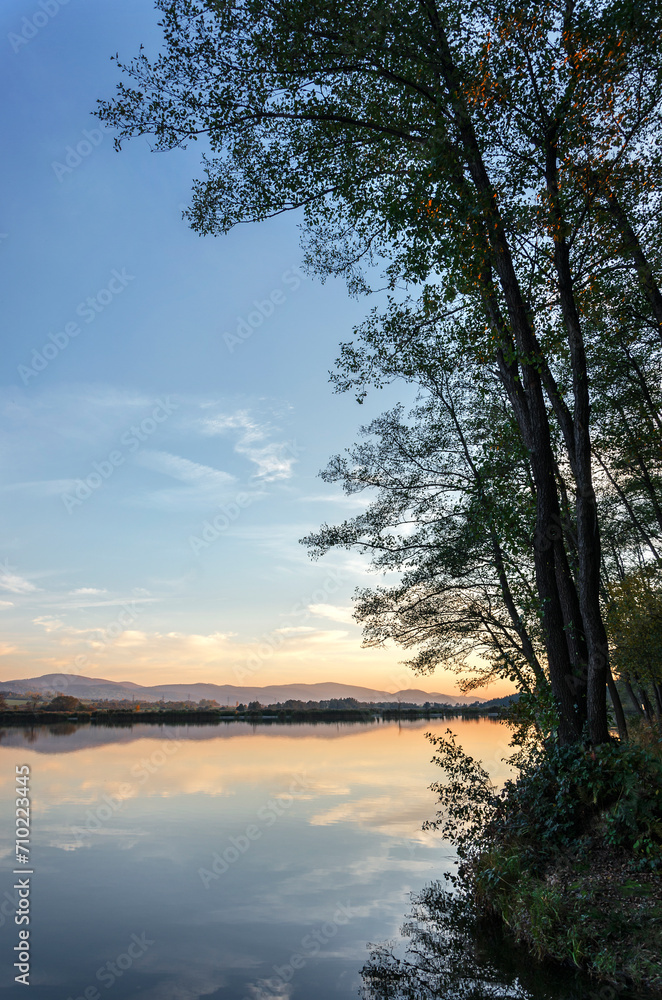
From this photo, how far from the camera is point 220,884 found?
10992mm

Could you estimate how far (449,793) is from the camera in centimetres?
1096

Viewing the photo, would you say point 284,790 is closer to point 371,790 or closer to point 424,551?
point 371,790

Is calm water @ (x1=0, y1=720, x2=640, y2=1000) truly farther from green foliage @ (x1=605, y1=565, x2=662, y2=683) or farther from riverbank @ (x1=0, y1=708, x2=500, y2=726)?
riverbank @ (x1=0, y1=708, x2=500, y2=726)

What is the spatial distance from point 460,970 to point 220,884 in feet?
17.8

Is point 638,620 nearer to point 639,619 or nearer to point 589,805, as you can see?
Result: point 639,619

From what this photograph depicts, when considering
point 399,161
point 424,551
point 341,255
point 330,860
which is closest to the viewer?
point 399,161

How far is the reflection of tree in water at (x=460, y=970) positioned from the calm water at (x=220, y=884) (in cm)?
5

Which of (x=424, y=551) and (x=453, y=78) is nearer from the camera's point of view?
(x=453, y=78)

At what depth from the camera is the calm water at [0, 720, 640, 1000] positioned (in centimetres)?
717

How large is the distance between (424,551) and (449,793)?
5.59m

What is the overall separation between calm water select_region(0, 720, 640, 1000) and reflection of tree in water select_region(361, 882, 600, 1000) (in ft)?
0.16

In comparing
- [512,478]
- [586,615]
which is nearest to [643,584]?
[512,478]

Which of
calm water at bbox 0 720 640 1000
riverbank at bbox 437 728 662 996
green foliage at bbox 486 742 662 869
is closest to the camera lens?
riverbank at bbox 437 728 662 996

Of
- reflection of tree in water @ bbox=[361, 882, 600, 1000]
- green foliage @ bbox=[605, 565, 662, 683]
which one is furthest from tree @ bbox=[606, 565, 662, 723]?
reflection of tree in water @ bbox=[361, 882, 600, 1000]
